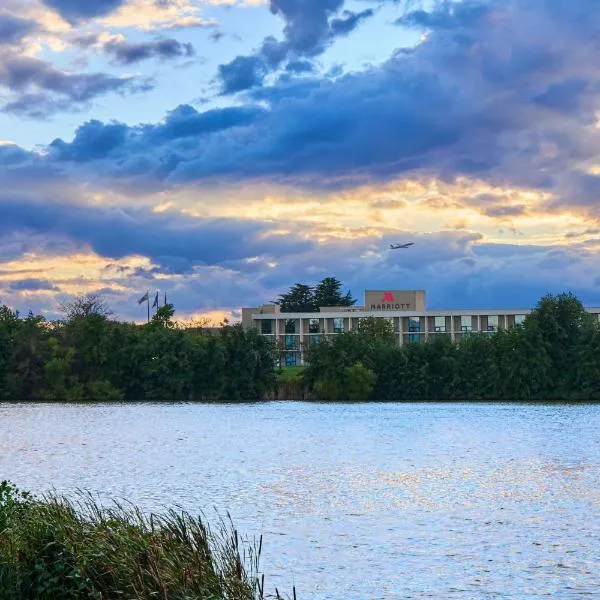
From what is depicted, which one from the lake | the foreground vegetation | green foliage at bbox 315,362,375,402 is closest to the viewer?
the foreground vegetation

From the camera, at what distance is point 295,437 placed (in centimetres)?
8669

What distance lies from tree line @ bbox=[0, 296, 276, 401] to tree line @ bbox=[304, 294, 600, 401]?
9.94m

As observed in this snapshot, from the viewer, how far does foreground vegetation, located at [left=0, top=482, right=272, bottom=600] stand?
19.6 meters

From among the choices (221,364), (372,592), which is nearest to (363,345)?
(221,364)

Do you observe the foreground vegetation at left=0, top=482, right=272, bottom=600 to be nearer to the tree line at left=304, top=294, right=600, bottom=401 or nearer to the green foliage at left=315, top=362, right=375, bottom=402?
the tree line at left=304, top=294, right=600, bottom=401

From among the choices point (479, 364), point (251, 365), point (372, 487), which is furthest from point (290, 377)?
point (372, 487)

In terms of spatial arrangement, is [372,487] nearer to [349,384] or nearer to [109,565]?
[109,565]

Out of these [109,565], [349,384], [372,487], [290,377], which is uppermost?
[290,377]

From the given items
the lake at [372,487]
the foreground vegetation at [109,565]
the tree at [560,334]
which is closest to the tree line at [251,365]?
the tree at [560,334]

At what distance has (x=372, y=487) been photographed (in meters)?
51.8

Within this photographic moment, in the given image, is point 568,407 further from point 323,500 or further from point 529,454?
point 323,500

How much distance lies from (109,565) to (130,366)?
138 m

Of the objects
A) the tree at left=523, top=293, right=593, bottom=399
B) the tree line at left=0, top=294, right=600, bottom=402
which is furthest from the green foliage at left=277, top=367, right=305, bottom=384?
the tree at left=523, top=293, right=593, bottom=399

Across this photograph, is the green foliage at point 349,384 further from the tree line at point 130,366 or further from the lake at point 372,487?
the lake at point 372,487
